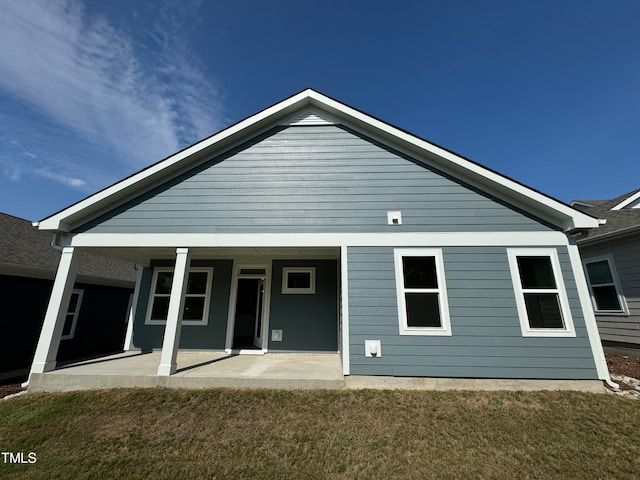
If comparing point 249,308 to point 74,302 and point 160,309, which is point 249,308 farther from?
point 74,302

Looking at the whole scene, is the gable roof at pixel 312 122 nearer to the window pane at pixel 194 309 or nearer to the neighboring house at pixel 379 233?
the neighboring house at pixel 379 233

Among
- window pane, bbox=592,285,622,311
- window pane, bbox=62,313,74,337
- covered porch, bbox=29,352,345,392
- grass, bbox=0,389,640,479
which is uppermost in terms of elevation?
window pane, bbox=592,285,622,311

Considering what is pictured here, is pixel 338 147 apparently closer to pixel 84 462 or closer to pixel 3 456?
pixel 84 462

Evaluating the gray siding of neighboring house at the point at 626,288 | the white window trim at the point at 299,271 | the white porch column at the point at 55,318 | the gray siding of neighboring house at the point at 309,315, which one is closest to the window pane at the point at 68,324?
the white porch column at the point at 55,318

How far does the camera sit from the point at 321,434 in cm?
384

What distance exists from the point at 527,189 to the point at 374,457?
585 cm

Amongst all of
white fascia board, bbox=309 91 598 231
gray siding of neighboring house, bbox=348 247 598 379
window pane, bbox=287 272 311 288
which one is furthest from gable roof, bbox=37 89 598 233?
window pane, bbox=287 272 311 288

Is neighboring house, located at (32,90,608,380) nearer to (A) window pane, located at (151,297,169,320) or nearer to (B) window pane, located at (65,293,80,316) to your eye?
(A) window pane, located at (151,297,169,320)

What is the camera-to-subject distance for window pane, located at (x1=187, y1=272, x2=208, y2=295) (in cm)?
829

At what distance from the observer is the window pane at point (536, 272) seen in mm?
5641

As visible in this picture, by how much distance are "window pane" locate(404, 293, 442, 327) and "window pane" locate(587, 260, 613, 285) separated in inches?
282

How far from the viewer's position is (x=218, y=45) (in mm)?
8086

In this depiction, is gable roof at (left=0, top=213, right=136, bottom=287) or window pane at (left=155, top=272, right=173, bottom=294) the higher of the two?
gable roof at (left=0, top=213, right=136, bottom=287)

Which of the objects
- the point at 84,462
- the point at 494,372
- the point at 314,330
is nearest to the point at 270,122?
the point at 314,330
